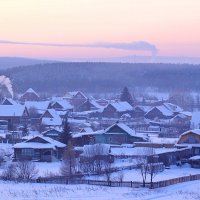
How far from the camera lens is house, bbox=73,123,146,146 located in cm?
3800

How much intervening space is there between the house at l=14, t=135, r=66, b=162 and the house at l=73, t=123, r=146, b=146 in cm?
430

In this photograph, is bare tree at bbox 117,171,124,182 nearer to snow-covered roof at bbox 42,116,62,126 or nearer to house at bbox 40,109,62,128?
house at bbox 40,109,62,128

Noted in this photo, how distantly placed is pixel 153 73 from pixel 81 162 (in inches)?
4850

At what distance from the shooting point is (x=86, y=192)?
2059cm

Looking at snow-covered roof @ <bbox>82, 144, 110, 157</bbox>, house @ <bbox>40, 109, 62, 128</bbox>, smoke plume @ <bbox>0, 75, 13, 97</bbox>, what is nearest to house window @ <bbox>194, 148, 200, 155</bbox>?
snow-covered roof @ <bbox>82, 144, 110, 157</bbox>

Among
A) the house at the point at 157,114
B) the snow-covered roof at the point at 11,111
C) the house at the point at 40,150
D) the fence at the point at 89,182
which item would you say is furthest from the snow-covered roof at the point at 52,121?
the fence at the point at 89,182

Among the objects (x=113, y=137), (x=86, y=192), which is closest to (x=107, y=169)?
(x=86, y=192)

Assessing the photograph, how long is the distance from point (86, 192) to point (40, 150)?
12738 mm

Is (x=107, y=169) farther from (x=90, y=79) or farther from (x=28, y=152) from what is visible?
(x=90, y=79)

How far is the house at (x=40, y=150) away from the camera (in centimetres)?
3281

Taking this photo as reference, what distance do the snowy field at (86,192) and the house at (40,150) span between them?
993cm

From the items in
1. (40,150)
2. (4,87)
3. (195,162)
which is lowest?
(195,162)

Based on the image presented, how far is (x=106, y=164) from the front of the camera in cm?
2786

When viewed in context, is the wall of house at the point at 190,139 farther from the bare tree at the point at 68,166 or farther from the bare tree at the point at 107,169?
the bare tree at the point at 68,166
